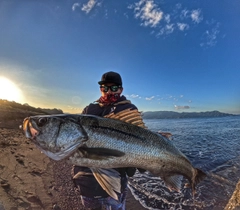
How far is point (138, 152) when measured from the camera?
3205mm

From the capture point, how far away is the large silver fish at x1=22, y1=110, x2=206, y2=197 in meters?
2.95

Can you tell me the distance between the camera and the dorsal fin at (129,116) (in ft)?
11.2

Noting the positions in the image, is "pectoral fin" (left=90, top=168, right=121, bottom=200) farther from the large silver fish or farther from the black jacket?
the black jacket

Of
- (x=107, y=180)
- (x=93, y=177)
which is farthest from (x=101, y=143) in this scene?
(x=93, y=177)

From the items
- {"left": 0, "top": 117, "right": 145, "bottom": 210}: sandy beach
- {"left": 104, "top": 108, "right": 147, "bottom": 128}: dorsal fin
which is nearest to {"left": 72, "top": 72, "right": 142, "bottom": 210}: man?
{"left": 104, "top": 108, "right": 147, "bottom": 128}: dorsal fin

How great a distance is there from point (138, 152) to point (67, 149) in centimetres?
113

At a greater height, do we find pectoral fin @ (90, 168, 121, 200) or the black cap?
the black cap

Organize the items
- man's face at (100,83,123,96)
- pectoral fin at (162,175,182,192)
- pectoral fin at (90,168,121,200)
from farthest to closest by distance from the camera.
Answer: man's face at (100,83,123,96) → pectoral fin at (162,175,182,192) → pectoral fin at (90,168,121,200)

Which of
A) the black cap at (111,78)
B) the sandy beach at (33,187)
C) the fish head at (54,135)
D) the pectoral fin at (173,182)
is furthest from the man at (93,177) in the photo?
the sandy beach at (33,187)

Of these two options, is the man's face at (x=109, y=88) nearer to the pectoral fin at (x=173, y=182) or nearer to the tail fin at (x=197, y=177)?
the pectoral fin at (x=173, y=182)

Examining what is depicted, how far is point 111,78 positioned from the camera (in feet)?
13.6

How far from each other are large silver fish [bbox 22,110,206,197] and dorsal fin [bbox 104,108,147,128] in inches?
3.5

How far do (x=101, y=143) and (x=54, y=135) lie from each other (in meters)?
0.73

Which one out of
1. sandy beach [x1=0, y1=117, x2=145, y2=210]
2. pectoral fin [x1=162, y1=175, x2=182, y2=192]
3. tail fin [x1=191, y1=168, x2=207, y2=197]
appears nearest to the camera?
pectoral fin [x1=162, y1=175, x2=182, y2=192]
